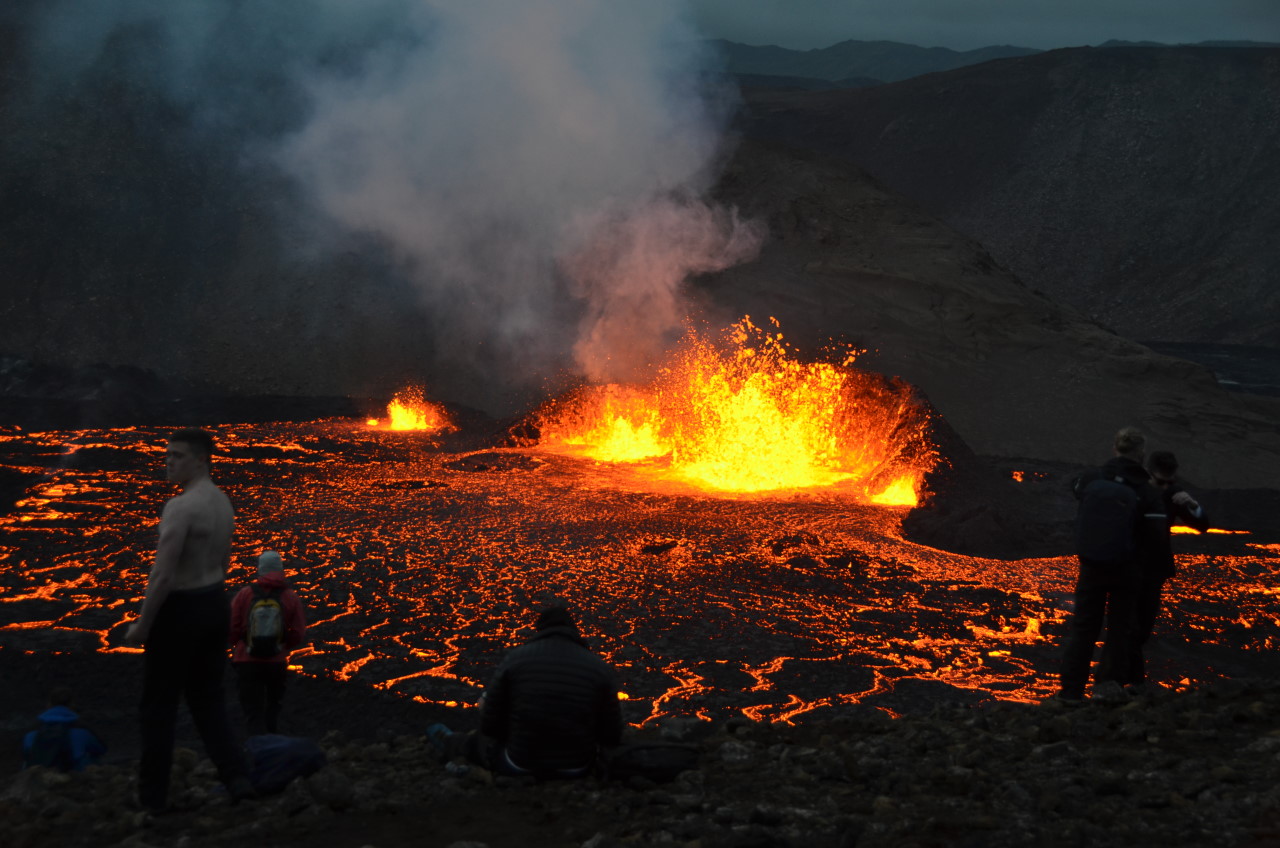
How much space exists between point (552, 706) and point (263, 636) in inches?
88.1

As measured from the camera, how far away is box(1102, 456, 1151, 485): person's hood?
20.2 ft

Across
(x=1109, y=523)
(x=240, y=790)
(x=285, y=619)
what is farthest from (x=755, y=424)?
(x=240, y=790)

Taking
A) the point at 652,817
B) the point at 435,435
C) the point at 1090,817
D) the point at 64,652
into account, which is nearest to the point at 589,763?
the point at 652,817

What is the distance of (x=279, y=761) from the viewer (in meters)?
4.85

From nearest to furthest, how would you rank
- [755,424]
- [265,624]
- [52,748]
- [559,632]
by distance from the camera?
[559,632] < [52,748] < [265,624] < [755,424]

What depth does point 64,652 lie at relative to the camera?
859 cm

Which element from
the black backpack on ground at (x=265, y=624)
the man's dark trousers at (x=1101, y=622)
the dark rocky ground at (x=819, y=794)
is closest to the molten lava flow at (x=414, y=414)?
the black backpack on ground at (x=265, y=624)

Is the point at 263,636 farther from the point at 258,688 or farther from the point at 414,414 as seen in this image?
the point at 414,414

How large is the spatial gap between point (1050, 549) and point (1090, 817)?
30.2ft

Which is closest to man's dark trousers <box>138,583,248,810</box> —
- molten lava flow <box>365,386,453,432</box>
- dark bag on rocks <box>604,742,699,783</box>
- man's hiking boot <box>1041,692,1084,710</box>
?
dark bag on rocks <box>604,742,699,783</box>

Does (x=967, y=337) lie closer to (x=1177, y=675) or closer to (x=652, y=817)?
(x=1177, y=675)

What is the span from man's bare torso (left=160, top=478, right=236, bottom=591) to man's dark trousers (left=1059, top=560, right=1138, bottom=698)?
458cm

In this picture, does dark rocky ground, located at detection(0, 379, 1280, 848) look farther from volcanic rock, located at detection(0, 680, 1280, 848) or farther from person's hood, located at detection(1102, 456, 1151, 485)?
person's hood, located at detection(1102, 456, 1151, 485)

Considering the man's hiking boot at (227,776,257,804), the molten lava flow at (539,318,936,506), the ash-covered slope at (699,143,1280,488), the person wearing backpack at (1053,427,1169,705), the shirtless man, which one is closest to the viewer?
the shirtless man
